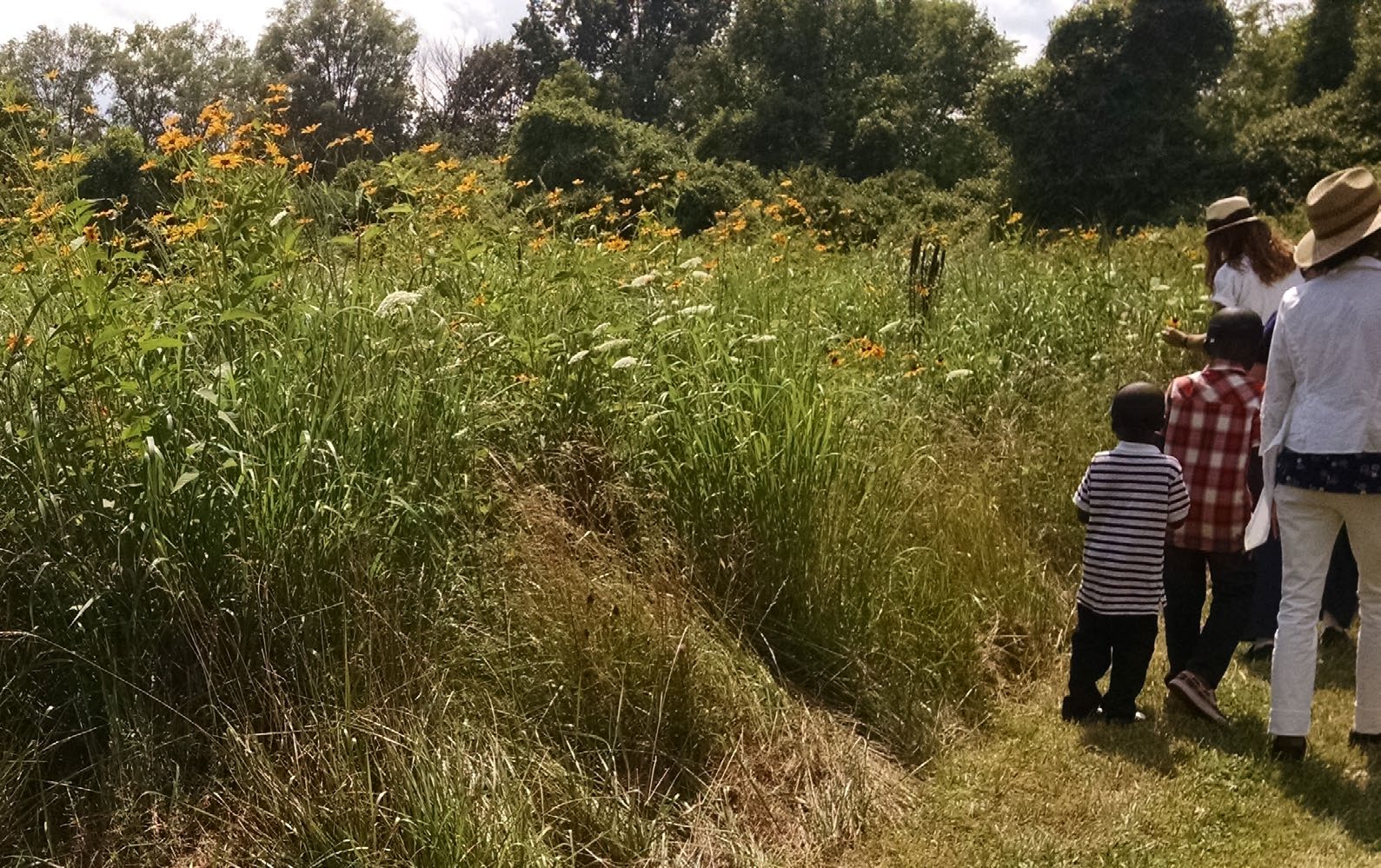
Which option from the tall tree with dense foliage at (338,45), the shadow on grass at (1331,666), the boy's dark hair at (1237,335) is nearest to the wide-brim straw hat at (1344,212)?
the boy's dark hair at (1237,335)

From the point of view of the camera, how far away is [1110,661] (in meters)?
4.09

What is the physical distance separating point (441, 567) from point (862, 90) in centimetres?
2945

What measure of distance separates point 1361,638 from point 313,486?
3.18 m

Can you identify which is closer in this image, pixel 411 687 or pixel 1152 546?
pixel 411 687

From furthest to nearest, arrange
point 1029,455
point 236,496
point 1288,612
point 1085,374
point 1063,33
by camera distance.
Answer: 1. point 1063,33
2. point 1085,374
3. point 1029,455
4. point 1288,612
5. point 236,496

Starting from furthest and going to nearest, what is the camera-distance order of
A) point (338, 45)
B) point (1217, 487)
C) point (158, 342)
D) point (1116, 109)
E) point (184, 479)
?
1. point (338, 45)
2. point (1116, 109)
3. point (1217, 487)
4. point (158, 342)
5. point (184, 479)

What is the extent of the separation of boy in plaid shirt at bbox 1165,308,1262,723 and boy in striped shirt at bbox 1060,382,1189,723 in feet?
0.89

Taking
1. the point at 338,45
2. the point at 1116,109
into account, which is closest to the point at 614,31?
the point at 338,45

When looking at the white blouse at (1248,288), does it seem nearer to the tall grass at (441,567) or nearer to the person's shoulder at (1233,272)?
the person's shoulder at (1233,272)

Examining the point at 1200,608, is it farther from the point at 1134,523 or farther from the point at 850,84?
the point at 850,84

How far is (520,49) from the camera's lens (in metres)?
48.4

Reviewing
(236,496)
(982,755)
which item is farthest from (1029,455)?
(236,496)

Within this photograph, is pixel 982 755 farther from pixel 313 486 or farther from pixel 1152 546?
pixel 313 486

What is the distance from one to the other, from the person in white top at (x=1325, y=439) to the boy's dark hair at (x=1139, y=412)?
12.6 inches
